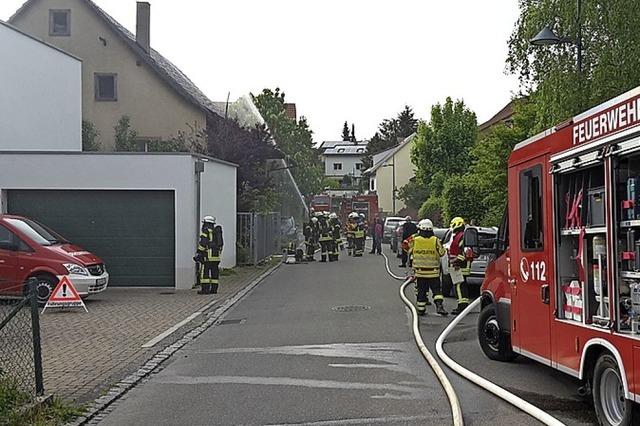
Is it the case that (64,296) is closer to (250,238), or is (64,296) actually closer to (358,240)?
(250,238)

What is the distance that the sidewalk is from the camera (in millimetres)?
10273

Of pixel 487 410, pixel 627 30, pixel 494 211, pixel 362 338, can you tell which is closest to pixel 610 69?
pixel 627 30

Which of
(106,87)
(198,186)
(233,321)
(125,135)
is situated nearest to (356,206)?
(125,135)

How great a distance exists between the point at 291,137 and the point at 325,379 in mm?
52753

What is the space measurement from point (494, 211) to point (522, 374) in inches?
902

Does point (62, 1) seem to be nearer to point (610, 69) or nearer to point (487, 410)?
point (610, 69)

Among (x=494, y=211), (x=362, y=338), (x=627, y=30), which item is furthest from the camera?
(x=494, y=211)

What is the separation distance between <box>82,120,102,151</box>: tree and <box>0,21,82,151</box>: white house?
326 inches

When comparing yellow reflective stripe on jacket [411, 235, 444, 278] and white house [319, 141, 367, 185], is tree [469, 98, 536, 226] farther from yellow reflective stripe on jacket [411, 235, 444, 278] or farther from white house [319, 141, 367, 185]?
white house [319, 141, 367, 185]

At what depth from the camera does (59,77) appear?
2933cm

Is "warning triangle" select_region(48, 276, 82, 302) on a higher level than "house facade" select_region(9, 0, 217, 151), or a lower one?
lower

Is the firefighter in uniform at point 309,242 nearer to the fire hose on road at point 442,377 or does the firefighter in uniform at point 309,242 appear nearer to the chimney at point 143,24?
the chimney at point 143,24

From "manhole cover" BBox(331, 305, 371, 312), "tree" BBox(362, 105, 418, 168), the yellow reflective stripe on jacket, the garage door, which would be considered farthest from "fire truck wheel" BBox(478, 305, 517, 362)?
"tree" BBox(362, 105, 418, 168)

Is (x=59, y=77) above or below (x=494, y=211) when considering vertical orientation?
above
